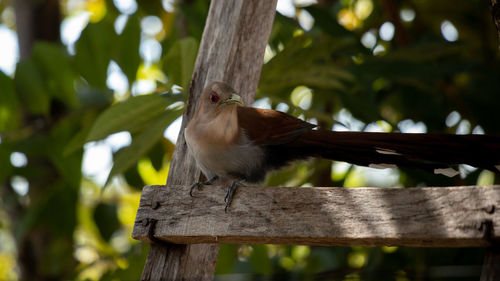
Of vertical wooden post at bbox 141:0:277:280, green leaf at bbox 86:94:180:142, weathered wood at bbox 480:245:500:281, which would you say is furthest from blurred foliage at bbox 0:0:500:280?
weathered wood at bbox 480:245:500:281

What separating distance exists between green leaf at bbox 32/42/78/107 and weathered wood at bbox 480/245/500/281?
2.24m

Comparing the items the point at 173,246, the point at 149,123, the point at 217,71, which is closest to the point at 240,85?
the point at 217,71

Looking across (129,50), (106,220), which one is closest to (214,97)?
(129,50)

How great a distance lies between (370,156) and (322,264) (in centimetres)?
186

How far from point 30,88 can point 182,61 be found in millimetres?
1016

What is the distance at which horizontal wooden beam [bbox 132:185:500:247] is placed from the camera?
124cm

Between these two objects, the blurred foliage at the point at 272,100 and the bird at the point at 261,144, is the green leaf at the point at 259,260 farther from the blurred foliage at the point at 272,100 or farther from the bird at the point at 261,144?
the bird at the point at 261,144

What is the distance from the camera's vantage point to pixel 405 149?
1475 millimetres

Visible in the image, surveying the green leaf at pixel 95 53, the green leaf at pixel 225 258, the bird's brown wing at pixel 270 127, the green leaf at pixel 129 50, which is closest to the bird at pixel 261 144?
the bird's brown wing at pixel 270 127

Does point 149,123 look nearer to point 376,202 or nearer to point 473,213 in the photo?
point 376,202

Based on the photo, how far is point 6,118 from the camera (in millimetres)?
2875

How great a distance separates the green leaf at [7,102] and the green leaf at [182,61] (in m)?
0.96

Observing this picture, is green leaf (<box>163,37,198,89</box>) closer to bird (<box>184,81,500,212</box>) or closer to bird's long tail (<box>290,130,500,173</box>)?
bird (<box>184,81,500,212</box>)

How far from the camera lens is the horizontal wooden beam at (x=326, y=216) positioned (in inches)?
48.8
